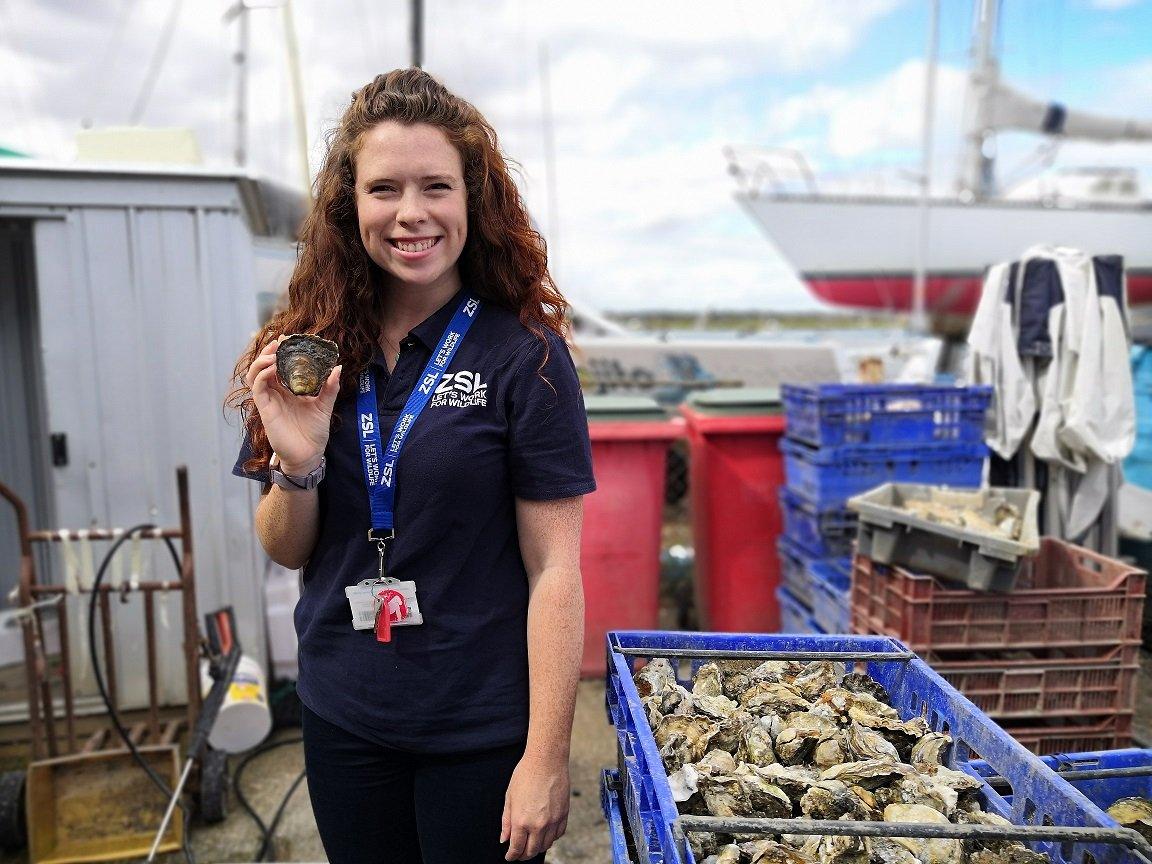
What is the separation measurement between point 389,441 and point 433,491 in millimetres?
131

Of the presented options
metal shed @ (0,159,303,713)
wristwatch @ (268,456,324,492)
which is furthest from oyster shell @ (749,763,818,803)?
metal shed @ (0,159,303,713)

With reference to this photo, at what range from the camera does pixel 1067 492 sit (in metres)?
4.19

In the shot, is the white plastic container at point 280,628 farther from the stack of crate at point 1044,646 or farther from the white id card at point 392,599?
the stack of crate at point 1044,646

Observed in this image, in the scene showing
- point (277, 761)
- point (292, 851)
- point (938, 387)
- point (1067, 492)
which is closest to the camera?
point (292, 851)

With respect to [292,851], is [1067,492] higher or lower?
higher

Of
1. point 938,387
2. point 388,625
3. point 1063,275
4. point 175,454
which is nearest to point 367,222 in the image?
point 388,625

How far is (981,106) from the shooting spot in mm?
14047

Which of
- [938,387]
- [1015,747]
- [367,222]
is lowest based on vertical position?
[1015,747]

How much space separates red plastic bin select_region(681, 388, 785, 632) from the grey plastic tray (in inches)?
44.3

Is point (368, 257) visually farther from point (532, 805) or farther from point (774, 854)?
point (774, 854)

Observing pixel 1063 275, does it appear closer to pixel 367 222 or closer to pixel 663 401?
pixel 367 222

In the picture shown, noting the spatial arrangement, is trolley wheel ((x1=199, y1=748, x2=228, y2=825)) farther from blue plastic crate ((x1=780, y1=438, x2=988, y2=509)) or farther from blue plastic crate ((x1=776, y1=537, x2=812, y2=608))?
blue plastic crate ((x1=780, y1=438, x2=988, y2=509))

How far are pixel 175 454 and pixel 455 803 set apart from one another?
9.28ft

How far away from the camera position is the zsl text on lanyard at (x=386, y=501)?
1420 mm
